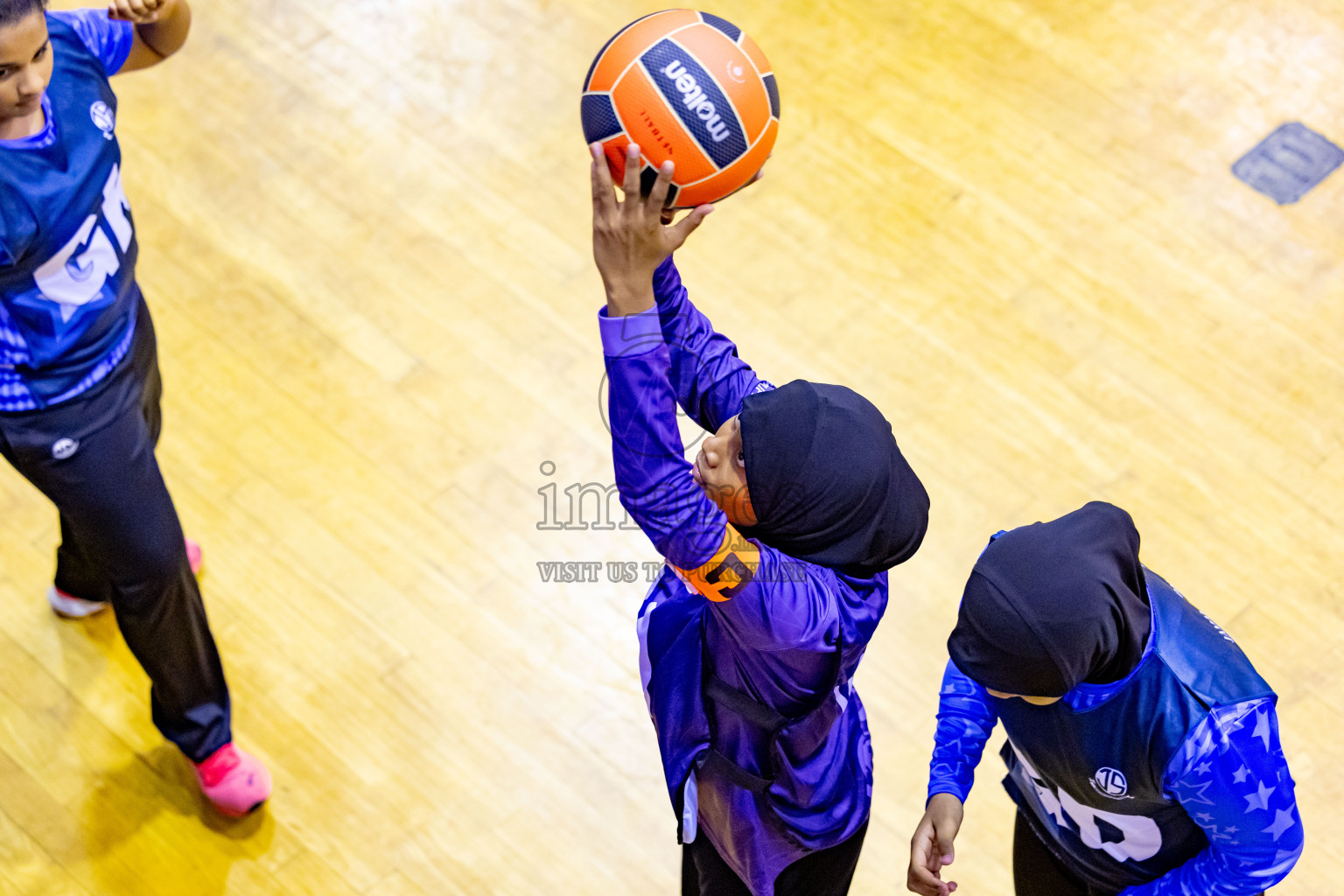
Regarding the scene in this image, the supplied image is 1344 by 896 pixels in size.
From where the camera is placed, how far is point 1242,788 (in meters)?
1.66

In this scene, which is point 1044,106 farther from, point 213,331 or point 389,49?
point 213,331

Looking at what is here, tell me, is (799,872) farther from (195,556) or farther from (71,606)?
(71,606)

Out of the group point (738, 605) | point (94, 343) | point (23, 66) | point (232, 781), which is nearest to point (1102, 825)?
point (738, 605)

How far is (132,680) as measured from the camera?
291cm

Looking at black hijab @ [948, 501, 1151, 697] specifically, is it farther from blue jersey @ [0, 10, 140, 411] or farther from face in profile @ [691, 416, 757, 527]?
blue jersey @ [0, 10, 140, 411]

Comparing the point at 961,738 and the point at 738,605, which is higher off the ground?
the point at 738,605

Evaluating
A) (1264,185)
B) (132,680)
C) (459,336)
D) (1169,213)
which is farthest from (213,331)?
(1264,185)

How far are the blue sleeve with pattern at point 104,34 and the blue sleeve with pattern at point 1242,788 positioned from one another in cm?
217

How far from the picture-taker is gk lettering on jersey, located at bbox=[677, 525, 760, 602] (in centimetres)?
167

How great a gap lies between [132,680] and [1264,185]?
326 cm

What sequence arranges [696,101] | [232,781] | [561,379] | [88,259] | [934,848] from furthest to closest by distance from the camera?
[561,379] < [232,781] < [88,259] < [934,848] < [696,101]

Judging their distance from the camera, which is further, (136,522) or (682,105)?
(136,522)

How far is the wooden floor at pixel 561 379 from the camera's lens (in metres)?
2.76

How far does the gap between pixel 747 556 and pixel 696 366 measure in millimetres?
447
